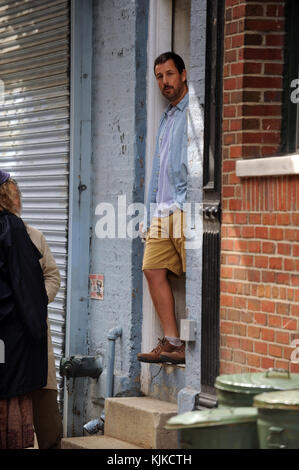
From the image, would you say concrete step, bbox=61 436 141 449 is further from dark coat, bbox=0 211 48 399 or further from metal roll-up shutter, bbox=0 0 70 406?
metal roll-up shutter, bbox=0 0 70 406

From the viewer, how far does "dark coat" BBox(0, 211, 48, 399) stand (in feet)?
25.8

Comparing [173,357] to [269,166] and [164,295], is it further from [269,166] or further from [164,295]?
[269,166]

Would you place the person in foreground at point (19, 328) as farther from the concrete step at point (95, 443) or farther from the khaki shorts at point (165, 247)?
the khaki shorts at point (165, 247)

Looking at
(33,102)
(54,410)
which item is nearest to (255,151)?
(54,410)

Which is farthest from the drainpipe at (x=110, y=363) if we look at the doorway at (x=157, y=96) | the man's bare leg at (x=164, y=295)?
the man's bare leg at (x=164, y=295)

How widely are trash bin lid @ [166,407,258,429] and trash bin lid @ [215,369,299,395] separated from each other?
16cm

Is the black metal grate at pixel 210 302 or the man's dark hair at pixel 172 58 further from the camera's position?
the man's dark hair at pixel 172 58

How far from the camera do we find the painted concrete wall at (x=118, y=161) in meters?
9.41

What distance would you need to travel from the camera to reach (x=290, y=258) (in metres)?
7.33

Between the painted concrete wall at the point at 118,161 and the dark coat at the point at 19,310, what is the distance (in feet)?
5.15

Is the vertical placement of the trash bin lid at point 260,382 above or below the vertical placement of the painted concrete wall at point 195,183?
below

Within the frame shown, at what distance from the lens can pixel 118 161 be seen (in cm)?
965

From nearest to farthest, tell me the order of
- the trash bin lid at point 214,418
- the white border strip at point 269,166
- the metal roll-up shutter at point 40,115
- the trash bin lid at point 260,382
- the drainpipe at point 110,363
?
the trash bin lid at point 214,418 → the trash bin lid at point 260,382 → the white border strip at point 269,166 → the drainpipe at point 110,363 → the metal roll-up shutter at point 40,115

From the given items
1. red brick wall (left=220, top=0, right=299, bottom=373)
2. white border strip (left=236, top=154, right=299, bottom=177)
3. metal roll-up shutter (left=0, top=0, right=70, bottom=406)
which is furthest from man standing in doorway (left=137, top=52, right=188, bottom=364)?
metal roll-up shutter (left=0, top=0, right=70, bottom=406)
